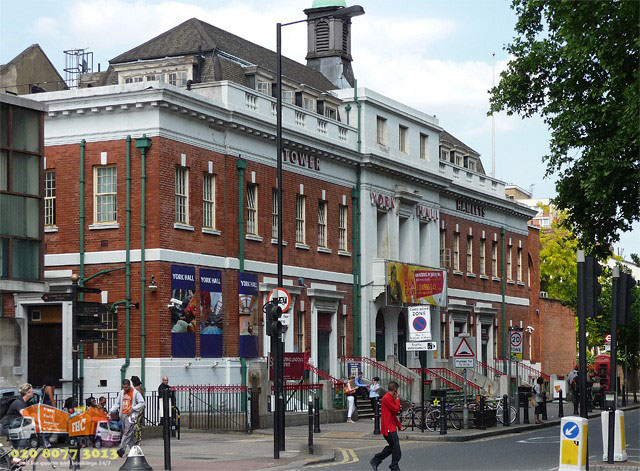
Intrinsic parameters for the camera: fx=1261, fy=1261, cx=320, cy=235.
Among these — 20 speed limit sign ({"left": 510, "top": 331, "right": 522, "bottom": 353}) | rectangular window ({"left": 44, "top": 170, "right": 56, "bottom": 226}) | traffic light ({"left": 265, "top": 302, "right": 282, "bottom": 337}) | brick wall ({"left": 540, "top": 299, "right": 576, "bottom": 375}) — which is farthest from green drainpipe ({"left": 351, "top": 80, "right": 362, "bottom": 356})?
brick wall ({"left": 540, "top": 299, "right": 576, "bottom": 375})

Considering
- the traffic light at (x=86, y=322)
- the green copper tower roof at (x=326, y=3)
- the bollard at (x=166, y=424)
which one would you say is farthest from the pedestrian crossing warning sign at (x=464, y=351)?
the green copper tower roof at (x=326, y=3)

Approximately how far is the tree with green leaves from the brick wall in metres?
34.4

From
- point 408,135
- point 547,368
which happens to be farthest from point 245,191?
point 547,368

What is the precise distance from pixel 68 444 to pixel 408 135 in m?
33.3

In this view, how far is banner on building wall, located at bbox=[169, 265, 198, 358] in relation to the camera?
37.9 m

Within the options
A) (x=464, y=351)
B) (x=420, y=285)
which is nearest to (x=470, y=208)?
(x=420, y=285)

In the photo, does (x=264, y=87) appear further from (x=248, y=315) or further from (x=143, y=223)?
(x=143, y=223)

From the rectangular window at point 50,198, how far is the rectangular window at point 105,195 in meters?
1.42

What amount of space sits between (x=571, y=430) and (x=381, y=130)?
31277 mm

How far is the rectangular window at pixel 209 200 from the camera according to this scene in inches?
1581

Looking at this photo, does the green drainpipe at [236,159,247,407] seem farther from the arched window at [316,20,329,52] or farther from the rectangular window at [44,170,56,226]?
the arched window at [316,20,329,52]

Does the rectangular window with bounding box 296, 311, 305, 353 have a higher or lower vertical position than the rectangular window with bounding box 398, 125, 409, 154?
lower

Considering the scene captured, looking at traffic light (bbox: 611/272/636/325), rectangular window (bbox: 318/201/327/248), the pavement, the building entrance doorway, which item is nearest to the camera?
traffic light (bbox: 611/272/636/325)

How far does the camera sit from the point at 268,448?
29.5m
